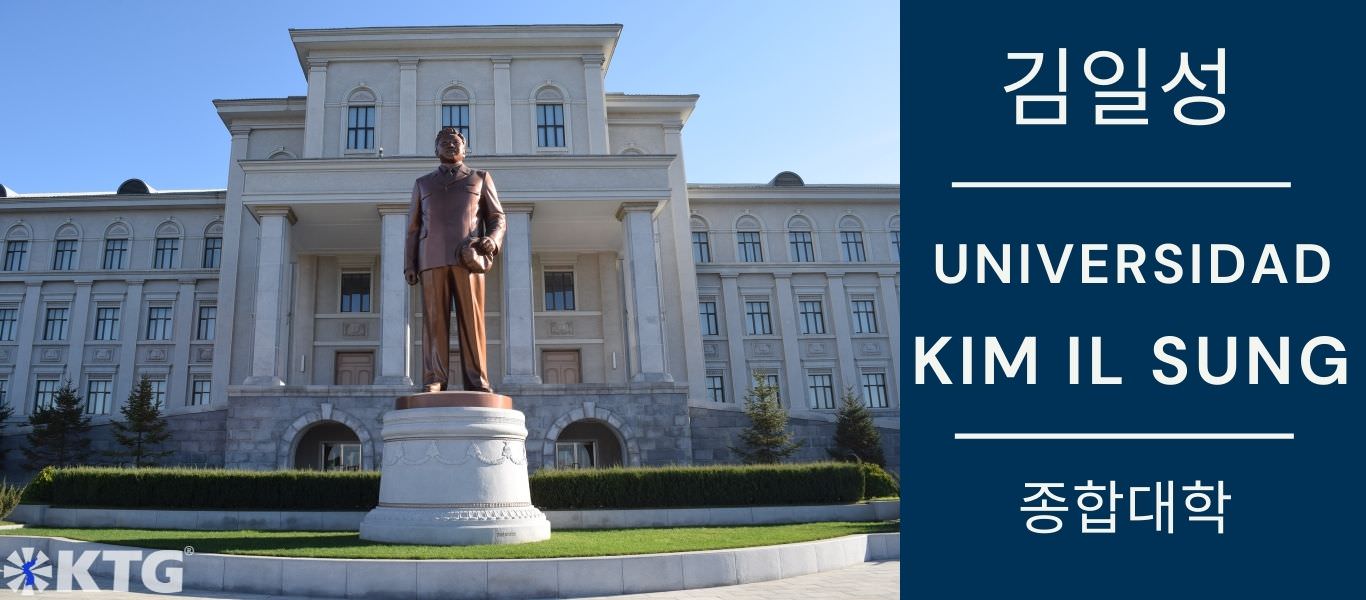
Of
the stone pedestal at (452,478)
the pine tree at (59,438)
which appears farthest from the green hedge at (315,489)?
the pine tree at (59,438)

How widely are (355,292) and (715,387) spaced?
13.9 metres

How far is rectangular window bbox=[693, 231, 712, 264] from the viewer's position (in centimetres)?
3722

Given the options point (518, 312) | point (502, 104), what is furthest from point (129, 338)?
point (518, 312)

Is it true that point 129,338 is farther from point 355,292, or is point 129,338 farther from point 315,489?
point 315,489

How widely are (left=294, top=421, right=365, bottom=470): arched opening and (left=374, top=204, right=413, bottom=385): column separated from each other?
323 centimetres

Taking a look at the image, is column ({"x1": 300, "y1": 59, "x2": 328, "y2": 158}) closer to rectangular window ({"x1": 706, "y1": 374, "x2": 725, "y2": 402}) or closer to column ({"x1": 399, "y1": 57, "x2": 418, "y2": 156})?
column ({"x1": 399, "y1": 57, "x2": 418, "y2": 156})

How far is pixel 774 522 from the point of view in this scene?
15.3m

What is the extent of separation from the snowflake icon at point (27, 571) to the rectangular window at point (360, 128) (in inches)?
933

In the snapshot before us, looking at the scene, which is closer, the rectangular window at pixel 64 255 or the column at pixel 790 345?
the column at pixel 790 345

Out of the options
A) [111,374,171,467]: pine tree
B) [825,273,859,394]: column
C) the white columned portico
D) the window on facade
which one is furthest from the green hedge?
the window on facade

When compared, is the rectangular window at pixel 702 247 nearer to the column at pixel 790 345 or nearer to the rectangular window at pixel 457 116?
the column at pixel 790 345

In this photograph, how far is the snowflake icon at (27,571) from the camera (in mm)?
7779
